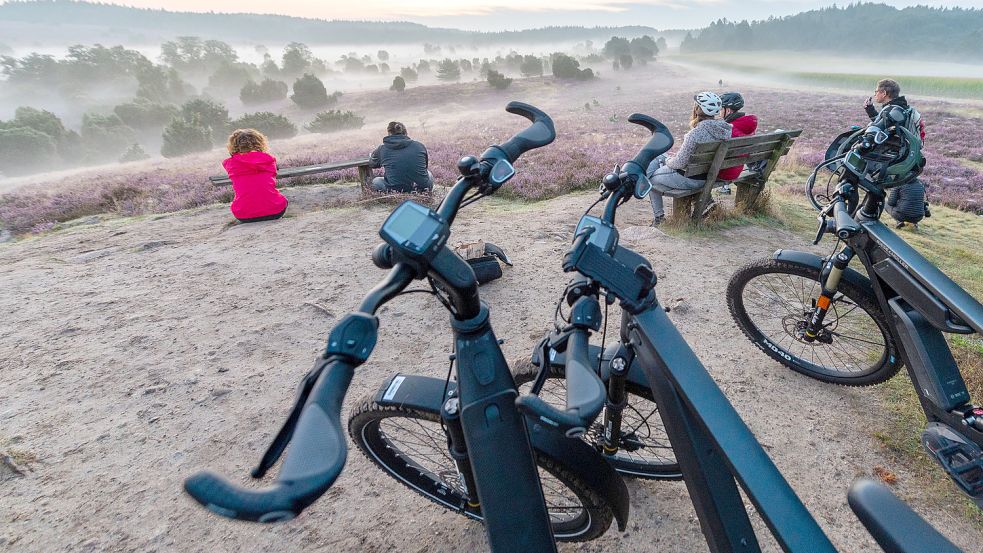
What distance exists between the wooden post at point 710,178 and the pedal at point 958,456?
4383 millimetres

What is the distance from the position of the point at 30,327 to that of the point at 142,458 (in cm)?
315

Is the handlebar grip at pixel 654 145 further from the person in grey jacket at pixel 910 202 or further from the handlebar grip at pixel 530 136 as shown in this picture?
the person in grey jacket at pixel 910 202

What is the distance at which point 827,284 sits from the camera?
3.28 meters

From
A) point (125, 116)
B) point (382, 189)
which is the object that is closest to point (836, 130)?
point (382, 189)

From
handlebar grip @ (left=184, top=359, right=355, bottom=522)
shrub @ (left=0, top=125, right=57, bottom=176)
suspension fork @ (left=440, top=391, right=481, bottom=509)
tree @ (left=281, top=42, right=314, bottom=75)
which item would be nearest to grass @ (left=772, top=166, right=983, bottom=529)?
suspension fork @ (left=440, top=391, right=481, bottom=509)

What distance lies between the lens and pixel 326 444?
0.86m

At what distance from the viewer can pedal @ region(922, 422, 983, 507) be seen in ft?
8.07

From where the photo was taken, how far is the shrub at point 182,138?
3216 cm

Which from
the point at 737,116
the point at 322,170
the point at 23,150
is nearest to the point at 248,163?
the point at 322,170

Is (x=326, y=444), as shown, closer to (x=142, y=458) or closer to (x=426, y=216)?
(x=426, y=216)

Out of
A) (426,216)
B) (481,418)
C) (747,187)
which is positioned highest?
(426,216)

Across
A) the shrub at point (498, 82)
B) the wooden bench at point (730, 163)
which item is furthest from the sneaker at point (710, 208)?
the shrub at point (498, 82)

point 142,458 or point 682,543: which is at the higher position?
point 142,458

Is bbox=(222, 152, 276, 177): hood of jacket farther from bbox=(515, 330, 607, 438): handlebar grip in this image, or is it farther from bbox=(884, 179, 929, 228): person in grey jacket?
bbox=(884, 179, 929, 228): person in grey jacket
